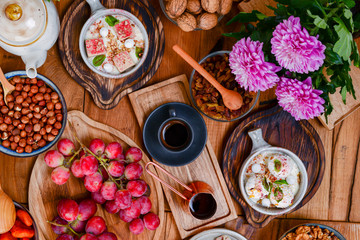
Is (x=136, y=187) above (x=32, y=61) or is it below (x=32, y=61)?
below

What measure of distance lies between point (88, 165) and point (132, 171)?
0.38 feet

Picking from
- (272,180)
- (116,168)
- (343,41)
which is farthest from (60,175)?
(343,41)

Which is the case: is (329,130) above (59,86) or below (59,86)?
below

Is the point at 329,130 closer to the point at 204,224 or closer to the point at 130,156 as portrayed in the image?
the point at 204,224

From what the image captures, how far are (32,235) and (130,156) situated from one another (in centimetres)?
33

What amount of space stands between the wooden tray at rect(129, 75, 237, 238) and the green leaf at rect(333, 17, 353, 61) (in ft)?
1.55

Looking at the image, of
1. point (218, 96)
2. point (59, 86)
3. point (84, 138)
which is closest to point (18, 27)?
point (59, 86)

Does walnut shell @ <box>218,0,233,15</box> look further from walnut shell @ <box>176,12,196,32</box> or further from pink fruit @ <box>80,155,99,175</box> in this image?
pink fruit @ <box>80,155,99,175</box>

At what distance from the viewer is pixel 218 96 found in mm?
900

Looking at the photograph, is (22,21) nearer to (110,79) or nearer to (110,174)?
(110,79)

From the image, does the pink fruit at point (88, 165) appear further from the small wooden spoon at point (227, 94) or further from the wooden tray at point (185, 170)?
the small wooden spoon at point (227, 94)

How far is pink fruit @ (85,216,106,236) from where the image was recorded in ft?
2.89

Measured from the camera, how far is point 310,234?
3.23 ft

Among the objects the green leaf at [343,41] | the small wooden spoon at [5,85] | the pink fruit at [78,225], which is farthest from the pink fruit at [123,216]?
the green leaf at [343,41]
